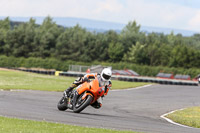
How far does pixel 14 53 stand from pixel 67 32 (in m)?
15.2

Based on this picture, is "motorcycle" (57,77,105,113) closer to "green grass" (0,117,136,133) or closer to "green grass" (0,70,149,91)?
"green grass" (0,117,136,133)

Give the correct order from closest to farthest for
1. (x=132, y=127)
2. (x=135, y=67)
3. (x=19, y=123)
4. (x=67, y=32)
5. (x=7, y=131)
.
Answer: (x=7, y=131) → (x=19, y=123) → (x=132, y=127) → (x=135, y=67) → (x=67, y=32)

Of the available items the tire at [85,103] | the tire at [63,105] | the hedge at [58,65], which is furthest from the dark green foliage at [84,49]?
the tire at [85,103]

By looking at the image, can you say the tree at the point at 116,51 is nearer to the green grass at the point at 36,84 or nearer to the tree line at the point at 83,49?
the tree line at the point at 83,49

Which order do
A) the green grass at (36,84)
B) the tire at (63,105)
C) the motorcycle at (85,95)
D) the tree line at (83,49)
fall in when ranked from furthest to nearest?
the tree line at (83,49)
the green grass at (36,84)
the tire at (63,105)
the motorcycle at (85,95)

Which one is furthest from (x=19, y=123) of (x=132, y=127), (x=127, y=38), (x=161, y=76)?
(x=127, y=38)

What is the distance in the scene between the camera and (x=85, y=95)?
1360 cm

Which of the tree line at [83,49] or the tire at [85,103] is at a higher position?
the tire at [85,103]

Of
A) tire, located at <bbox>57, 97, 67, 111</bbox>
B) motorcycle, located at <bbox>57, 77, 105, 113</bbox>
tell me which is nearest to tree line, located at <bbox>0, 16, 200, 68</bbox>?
tire, located at <bbox>57, 97, 67, 111</bbox>

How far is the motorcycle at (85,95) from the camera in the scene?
13599mm

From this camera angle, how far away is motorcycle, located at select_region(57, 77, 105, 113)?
44.6 ft

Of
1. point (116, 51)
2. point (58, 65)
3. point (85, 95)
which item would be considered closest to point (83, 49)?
point (116, 51)

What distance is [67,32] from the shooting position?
330 feet

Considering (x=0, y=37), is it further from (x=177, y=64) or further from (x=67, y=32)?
(x=177, y=64)
